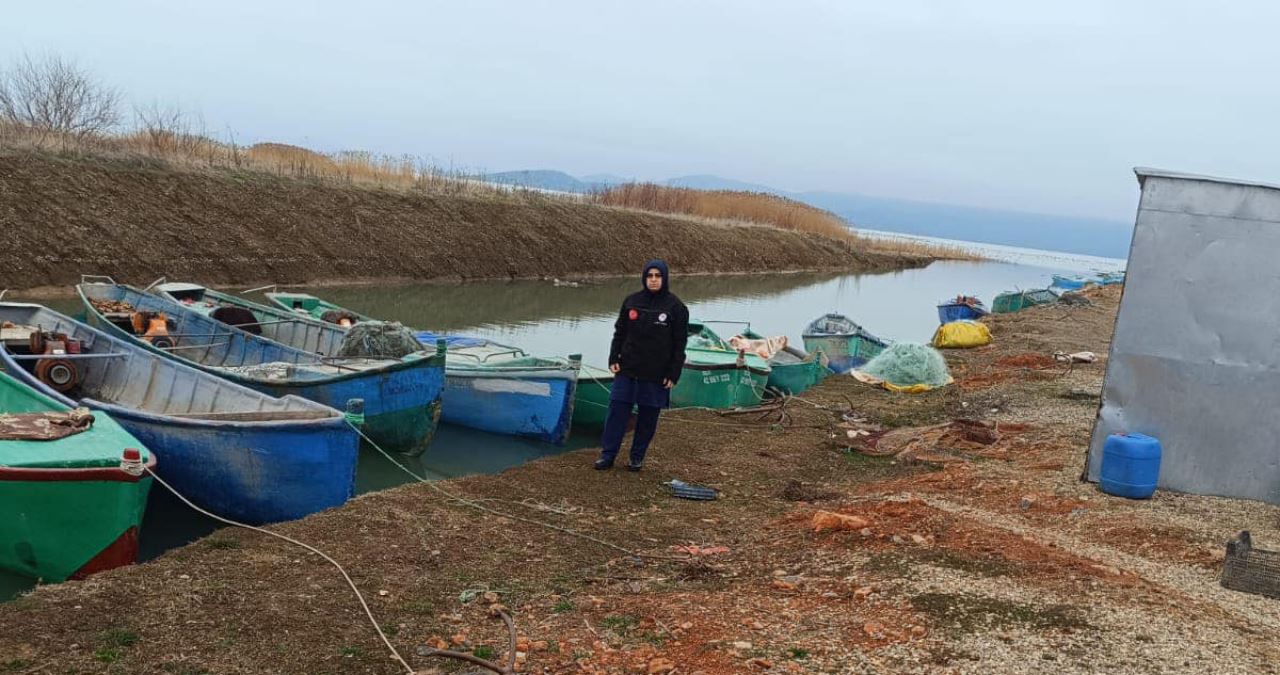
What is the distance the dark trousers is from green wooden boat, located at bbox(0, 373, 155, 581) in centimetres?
389

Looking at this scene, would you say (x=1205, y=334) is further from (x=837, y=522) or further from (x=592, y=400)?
(x=592, y=400)

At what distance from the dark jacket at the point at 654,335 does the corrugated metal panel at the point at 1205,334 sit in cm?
370

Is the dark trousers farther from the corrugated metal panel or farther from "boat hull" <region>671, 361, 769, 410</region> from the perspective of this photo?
"boat hull" <region>671, 361, 769, 410</region>

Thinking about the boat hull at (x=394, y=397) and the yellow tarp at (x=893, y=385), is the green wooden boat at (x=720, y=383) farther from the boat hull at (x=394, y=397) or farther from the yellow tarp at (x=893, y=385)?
the boat hull at (x=394, y=397)

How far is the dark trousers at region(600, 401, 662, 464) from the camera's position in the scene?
8883mm

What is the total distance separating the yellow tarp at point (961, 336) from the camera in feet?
76.0

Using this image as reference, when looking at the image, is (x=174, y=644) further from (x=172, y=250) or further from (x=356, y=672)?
(x=172, y=250)

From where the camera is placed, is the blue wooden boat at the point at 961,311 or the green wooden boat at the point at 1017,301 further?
the green wooden boat at the point at 1017,301

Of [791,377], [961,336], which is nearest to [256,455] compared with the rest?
[791,377]

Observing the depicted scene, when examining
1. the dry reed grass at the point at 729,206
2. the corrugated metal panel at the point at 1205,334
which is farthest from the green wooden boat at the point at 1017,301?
the corrugated metal panel at the point at 1205,334

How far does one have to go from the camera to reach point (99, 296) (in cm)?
1537

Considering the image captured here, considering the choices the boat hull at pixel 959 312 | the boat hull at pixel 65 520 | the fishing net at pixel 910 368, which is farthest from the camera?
the boat hull at pixel 959 312

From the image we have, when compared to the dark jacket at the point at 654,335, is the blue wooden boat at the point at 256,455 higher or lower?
lower

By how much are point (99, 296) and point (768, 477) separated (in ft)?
38.5
